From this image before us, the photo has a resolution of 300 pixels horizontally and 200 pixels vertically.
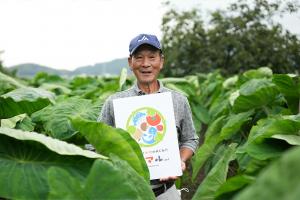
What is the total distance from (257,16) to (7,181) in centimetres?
2541

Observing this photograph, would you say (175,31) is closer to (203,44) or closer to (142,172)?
(203,44)

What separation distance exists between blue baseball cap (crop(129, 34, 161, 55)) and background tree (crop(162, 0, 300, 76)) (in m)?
23.5

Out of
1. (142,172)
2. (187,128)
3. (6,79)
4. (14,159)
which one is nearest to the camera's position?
(14,159)

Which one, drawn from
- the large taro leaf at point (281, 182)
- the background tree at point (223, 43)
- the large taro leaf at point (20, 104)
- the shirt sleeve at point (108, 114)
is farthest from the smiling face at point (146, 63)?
the background tree at point (223, 43)

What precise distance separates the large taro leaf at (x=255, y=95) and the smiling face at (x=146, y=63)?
1.28 metres

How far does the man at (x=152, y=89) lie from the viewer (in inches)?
112

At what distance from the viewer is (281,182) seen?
0.98 m

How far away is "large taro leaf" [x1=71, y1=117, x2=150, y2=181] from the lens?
6.80 feet

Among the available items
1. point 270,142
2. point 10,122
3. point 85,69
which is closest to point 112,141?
point 270,142

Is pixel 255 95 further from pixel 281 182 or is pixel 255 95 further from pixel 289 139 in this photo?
pixel 281 182

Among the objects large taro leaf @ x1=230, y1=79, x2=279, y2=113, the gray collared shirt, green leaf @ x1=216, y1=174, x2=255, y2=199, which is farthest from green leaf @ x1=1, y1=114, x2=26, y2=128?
large taro leaf @ x1=230, y1=79, x2=279, y2=113

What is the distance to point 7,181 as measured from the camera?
1.82 metres

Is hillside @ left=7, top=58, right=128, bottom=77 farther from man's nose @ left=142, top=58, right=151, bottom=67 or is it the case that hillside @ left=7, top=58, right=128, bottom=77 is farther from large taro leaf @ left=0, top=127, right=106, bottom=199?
large taro leaf @ left=0, top=127, right=106, bottom=199

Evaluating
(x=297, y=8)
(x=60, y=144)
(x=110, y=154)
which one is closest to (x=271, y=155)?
(x=110, y=154)
